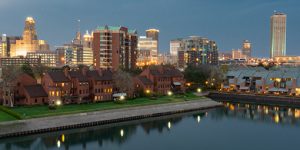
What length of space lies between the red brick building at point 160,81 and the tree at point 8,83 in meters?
29.6

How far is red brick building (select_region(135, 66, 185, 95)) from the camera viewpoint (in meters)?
82.9

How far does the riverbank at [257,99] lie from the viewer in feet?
277

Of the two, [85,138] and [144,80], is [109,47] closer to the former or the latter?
[144,80]

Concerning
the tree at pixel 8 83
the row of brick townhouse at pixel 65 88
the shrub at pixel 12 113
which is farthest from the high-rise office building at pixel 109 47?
the shrub at pixel 12 113

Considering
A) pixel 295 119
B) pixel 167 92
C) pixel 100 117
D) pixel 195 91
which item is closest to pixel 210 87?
pixel 195 91

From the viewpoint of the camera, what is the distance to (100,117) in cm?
5906

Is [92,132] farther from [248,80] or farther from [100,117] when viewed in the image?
[248,80]

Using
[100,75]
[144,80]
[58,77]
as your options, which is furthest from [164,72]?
[58,77]

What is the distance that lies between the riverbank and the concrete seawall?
18082mm

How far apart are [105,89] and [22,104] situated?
17231mm

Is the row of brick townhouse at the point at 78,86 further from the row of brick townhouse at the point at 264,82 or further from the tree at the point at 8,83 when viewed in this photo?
the row of brick townhouse at the point at 264,82

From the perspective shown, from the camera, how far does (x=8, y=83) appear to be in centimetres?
5994

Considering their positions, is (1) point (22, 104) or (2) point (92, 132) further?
(1) point (22, 104)

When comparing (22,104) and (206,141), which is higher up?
(22,104)
